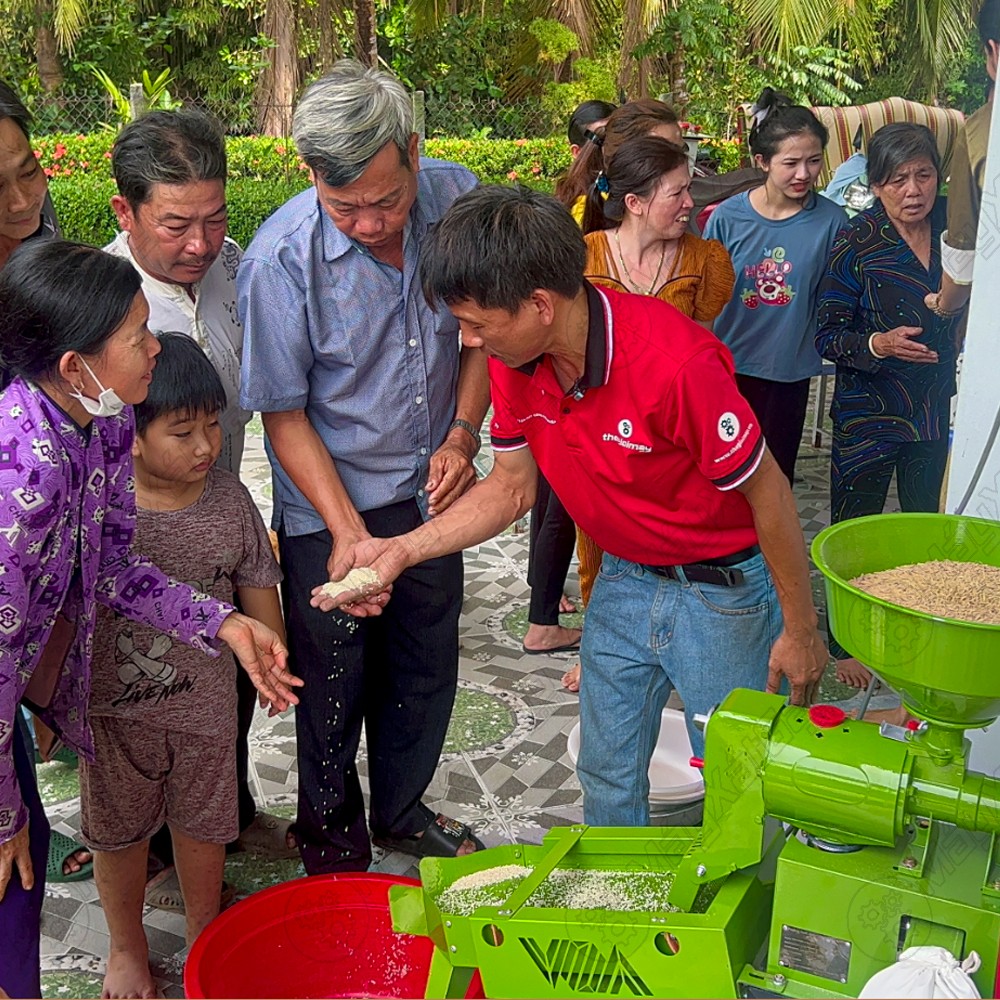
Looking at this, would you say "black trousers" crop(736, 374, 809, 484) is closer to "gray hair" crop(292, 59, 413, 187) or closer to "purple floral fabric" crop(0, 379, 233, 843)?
"gray hair" crop(292, 59, 413, 187)

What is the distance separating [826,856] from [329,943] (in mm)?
1159

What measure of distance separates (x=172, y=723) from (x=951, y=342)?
2.42 m

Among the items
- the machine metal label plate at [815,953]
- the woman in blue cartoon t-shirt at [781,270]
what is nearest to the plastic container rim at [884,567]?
the machine metal label plate at [815,953]

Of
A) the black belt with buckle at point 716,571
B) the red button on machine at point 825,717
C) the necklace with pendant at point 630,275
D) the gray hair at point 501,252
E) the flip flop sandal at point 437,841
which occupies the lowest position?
the flip flop sandal at point 437,841

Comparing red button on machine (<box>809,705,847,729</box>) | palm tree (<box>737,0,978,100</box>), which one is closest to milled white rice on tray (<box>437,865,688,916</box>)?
red button on machine (<box>809,705,847,729</box>)

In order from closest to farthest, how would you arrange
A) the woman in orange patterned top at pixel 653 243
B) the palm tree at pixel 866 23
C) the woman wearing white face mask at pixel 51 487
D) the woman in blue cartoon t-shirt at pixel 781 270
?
the woman wearing white face mask at pixel 51 487 < the woman in orange patterned top at pixel 653 243 < the woman in blue cartoon t-shirt at pixel 781 270 < the palm tree at pixel 866 23

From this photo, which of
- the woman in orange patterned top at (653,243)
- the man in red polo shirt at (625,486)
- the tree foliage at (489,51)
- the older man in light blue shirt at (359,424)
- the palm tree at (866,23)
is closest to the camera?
the man in red polo shirt at (625,486)

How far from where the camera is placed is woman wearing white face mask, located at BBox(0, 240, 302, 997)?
5.77ft

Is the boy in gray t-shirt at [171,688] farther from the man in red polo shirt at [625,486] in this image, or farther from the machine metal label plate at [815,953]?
the machine metal label plate at [815,953]

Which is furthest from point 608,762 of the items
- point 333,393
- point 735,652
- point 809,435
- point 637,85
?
point 637,85

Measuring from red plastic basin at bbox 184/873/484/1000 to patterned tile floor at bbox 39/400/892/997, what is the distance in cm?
35

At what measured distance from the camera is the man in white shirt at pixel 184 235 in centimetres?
235

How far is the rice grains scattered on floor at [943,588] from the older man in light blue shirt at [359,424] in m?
1.14

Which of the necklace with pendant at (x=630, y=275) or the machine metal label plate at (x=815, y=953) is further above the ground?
the necklace with pendant at (x=630, y=275)
